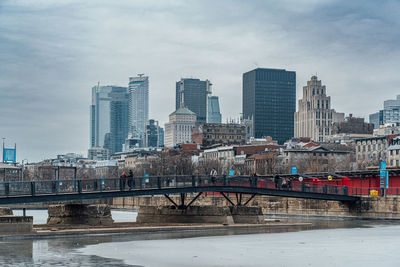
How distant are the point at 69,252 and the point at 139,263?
7.01 m

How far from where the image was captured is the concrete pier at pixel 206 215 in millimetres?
73500

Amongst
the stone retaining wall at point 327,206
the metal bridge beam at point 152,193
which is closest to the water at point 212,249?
the metal bridge beam at point 152,193

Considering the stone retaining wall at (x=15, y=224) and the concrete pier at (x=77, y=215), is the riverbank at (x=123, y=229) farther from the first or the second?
the concrete pier at (x=77, y=215)

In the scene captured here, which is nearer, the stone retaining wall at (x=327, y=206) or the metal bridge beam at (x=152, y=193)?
the metal bridge beam at (x=152, y=193)

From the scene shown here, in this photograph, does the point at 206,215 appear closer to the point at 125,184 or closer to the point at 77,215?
the point at 125,184

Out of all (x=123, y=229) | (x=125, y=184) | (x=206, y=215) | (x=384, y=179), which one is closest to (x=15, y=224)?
(x=123, y=229)

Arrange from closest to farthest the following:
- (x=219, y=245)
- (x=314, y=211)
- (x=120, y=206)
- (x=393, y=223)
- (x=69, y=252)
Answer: (x=69, y=252) < (x=219, y=245) < (x=393, y=223) < (x=314, y=211) < (x=120, y=206)

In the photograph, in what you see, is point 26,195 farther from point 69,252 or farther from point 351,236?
point 351,236

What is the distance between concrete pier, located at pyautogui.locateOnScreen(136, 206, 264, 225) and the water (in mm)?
6598

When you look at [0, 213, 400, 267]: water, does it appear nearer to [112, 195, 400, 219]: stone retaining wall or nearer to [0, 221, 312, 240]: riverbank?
[0, 221, 312, 240]: riverbank

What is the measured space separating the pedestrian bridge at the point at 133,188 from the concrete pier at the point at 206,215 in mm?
1821

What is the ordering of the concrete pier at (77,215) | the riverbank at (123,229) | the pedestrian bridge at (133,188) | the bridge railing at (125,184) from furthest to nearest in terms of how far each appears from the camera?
the concrete pier at (77,215) < the bridge railing at (125,184) < the pedestrian bridge at (133,188) < the riverbank at (123,229)

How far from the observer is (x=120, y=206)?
15725 centimetres

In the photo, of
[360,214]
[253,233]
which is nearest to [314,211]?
[360,214]
